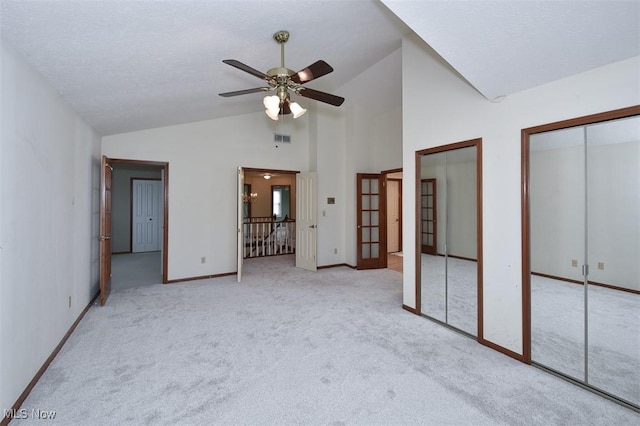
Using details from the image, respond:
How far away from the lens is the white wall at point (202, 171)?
16.6 feet

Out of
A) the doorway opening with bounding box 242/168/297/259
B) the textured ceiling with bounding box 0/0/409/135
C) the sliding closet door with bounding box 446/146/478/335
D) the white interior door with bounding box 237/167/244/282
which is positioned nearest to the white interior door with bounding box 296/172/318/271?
the doorway opening with bounding box 242/168/297/259

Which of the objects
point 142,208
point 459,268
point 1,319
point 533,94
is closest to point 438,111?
point 533,94

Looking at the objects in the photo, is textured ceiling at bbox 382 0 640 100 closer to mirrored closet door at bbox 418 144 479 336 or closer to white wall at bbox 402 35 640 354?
white wall at bbox 402 35 640 354

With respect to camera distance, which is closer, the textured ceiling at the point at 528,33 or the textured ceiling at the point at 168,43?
the textured ceiling at the point at 528,33

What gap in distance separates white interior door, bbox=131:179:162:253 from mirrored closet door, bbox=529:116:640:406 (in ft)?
29.0

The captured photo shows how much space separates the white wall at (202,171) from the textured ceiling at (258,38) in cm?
126

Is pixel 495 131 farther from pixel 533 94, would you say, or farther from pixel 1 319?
pixel 1 319

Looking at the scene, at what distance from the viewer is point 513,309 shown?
2666mm

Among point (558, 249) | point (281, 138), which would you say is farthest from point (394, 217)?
point (558, 249)

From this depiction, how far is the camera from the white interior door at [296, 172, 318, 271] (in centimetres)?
617

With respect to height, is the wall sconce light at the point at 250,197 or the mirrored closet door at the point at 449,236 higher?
the wall sconce light at the point at 250,197

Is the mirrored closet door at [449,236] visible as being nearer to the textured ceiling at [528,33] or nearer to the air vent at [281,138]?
the textured ceiling at [528,33]

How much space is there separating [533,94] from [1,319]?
417 centimetres

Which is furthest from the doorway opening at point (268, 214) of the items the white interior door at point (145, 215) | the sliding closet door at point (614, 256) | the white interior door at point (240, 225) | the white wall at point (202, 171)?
the sliding closet door at point (614, 256)
